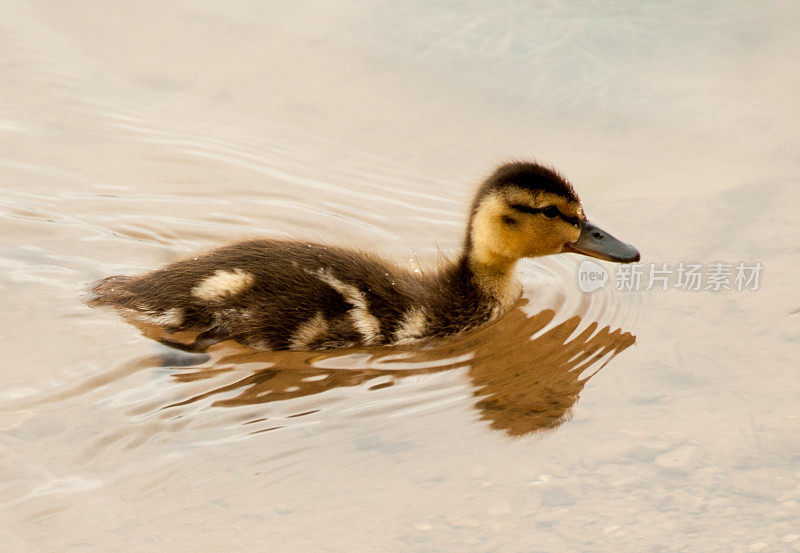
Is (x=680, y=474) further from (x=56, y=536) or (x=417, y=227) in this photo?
(x=417, y=227)

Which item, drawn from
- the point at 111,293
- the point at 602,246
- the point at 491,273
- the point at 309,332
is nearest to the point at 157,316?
the point at 111,293

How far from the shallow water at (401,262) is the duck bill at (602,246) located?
0.62 ft

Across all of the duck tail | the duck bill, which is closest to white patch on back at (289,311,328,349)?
the duck tail

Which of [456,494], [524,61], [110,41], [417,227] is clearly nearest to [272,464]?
[456,494]

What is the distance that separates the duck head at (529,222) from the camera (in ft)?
12.3

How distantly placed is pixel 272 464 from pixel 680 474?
98cm

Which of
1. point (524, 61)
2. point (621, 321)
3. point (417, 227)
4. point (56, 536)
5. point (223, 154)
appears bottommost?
point (56, 536)

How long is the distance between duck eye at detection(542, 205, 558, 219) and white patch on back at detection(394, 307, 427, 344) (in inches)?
20.3

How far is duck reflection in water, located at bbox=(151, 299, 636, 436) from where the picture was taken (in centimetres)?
323

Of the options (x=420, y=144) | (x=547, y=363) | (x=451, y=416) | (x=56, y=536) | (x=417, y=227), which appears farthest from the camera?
(x=420, y=144)

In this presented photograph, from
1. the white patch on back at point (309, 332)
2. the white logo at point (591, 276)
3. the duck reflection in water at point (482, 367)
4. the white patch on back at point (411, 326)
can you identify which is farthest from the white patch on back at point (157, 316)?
the white logo at point (591, 276)

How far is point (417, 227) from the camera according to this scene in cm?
441

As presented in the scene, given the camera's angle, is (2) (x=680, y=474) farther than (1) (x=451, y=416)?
No

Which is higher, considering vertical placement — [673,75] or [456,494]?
[673,75]
